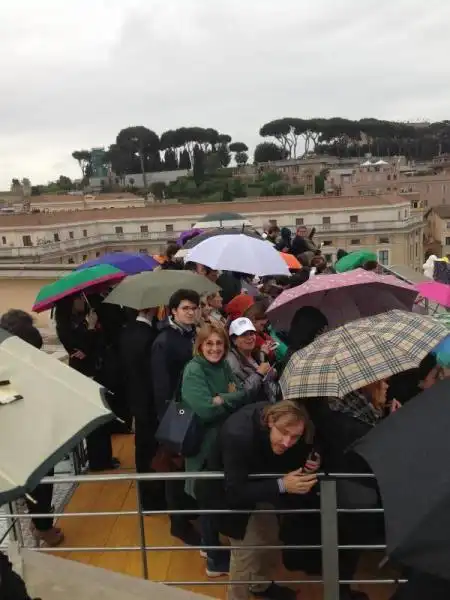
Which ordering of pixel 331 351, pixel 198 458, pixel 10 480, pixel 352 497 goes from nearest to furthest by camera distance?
pixel 10 480
pixel 352 497
pixel 331 351
pixel 198 458

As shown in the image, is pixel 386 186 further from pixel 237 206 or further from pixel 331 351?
pixel 331 351

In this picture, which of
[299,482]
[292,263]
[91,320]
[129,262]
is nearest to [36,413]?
[299,482]

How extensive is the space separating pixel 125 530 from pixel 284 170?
100 metres

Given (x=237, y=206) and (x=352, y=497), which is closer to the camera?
(x=352, y=497)

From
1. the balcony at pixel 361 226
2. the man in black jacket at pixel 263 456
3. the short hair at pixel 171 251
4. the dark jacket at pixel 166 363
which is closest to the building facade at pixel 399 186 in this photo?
the balcony at pixel 361 226

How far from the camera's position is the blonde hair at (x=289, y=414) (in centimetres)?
264

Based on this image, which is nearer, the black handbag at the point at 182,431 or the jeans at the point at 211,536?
the black handbag at the point at 182,431

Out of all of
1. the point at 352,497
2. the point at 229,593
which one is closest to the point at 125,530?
the point at 229,593

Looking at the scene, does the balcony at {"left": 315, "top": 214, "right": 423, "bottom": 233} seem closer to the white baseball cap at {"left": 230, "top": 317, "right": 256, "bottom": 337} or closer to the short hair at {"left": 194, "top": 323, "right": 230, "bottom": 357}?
the white baseball cap at {"left": 230, "top": 317, "right": 256, "bottom": 337}

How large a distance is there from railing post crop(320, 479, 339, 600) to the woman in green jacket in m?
0.76

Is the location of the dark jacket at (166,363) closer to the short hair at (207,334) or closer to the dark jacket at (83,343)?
the short hair at (207,334)

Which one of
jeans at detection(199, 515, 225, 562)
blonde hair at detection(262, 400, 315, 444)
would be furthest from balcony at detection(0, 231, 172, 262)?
blonde hair at detection(262, 400, 315, 444)

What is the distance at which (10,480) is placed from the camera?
6.00 feet

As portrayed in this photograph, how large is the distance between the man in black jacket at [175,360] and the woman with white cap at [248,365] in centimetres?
29
